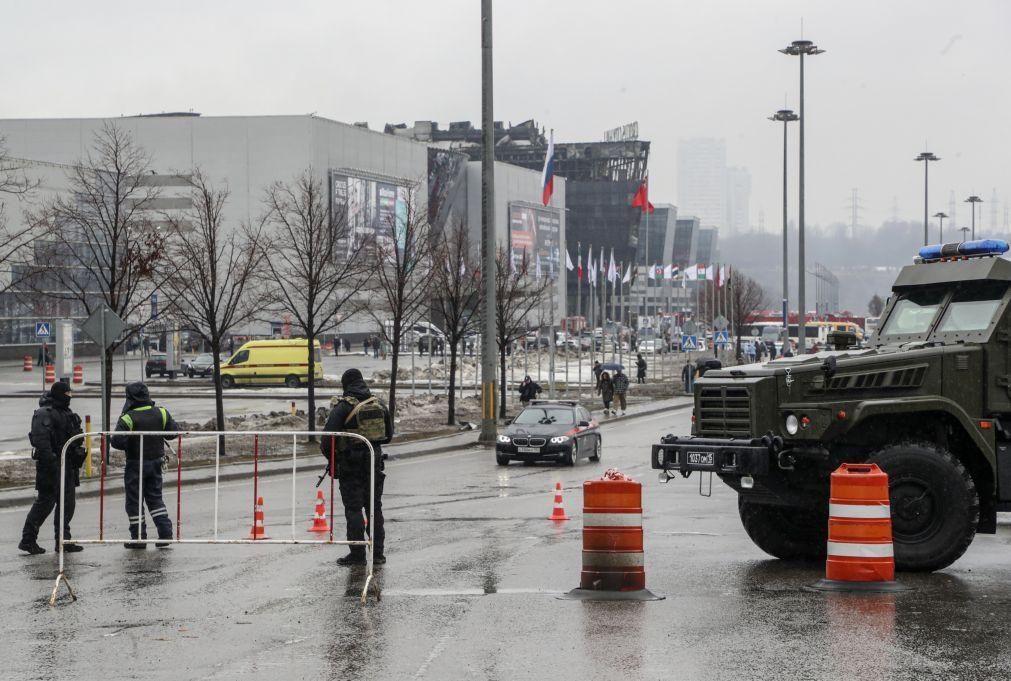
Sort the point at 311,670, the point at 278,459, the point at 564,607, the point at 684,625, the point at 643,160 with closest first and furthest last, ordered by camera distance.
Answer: the point at 311,670 < the point at 684,625 < the point at 564,607 < the point at 278,459 < the point at 643,160

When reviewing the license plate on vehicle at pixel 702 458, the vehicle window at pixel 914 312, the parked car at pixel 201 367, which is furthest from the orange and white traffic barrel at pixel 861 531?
the parked car at pixel 201 367

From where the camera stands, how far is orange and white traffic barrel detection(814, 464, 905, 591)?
11.6 m

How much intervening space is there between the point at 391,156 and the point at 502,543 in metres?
108

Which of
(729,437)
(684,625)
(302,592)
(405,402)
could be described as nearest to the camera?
(684,625)

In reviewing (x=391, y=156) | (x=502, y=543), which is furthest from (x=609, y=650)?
(x=391, y=156)

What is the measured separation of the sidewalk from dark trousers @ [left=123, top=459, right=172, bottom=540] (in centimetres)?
696

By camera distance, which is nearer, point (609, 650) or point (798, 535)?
point (609, 650)

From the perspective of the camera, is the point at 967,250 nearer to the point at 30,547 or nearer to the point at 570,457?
the point at 30,547

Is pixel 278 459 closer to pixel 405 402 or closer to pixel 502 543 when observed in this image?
pixel 502 543

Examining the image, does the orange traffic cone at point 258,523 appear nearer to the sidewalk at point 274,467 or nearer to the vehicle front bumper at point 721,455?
the vehicle front bumper at point 721,455

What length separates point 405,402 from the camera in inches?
1957

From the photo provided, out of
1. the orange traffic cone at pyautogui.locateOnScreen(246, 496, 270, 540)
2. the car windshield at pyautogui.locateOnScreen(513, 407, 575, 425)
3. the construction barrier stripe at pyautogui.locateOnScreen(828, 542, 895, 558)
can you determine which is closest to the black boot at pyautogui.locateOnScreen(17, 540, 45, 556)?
the orange traffic cone at pyautogui.locateOnScreen(246, 496, 270, 540)

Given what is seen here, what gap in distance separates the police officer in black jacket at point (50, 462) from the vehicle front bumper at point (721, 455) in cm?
636

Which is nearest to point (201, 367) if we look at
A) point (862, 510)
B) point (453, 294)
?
point (453, 294)
